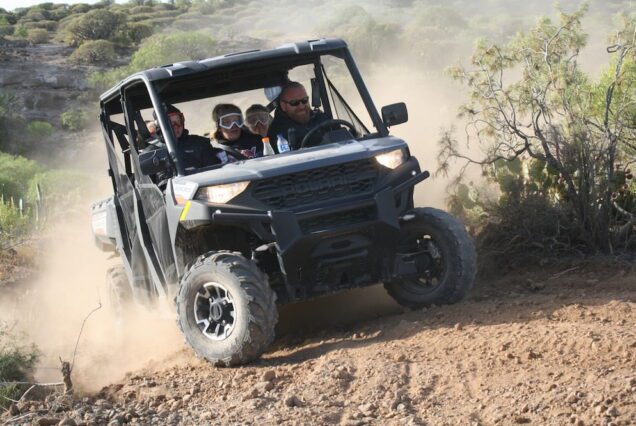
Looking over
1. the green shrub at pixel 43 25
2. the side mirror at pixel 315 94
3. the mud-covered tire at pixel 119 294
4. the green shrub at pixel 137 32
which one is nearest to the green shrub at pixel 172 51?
the green shrub at pixel 137 32

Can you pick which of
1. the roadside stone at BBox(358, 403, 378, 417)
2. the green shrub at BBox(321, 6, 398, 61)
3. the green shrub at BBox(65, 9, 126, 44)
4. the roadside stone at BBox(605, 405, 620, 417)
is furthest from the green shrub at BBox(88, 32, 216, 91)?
the roadside stone at BBox(605, 405, 620, 417)

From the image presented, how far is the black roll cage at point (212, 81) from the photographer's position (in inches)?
297

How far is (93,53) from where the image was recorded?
3588 centimetres

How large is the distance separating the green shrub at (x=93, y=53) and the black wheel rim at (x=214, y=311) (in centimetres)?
3041

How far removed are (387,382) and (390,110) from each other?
111 inches

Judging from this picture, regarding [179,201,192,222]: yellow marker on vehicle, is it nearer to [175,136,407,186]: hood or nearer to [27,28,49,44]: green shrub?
[175,136,407,186]: hood

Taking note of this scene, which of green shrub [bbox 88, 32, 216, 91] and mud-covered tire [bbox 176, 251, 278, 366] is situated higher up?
green shrub [bbox 88, 32, 216, 91]

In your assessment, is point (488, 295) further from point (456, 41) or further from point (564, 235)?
point (456, 41)

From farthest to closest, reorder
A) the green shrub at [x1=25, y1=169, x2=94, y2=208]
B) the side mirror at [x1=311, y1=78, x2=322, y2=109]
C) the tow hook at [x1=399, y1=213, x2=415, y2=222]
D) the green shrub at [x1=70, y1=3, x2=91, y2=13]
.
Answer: the green shrub at [x1=70, y1=3, x2=91, y2=13], the green shrub at [x1=25, y1=169, x2=94, y2=208], the side mirror at [x1=311, y1=78, x2=322, y2=109], the tow hook at [x1=399, y1=213, x2=415, y2=222]

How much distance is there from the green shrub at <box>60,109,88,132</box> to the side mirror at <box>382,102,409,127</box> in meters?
23.1

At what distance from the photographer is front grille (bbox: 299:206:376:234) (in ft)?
22.4

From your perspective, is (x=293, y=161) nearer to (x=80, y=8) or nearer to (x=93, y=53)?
(x=93, y=53)

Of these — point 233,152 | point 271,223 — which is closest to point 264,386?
point 271,223

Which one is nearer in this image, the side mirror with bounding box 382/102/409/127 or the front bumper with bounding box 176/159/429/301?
the front bumper with bounding box 176/159/429/301
